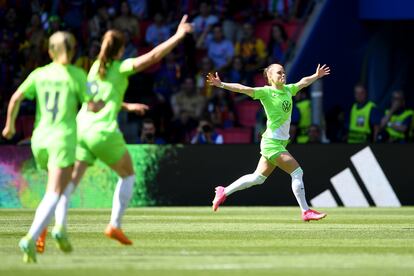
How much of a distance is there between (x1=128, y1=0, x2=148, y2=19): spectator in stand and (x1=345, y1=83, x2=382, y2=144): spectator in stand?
19.0 ft

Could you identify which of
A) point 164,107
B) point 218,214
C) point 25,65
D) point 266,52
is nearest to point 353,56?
point 266,52

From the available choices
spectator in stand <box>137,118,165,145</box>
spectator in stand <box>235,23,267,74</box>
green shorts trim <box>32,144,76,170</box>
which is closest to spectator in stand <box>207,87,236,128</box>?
spectator in stand <box>235,23,267,74</box>

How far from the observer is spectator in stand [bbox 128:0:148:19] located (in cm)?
2831

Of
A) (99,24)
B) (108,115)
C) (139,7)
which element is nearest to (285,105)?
(108,115)

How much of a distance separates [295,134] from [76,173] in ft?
41.7

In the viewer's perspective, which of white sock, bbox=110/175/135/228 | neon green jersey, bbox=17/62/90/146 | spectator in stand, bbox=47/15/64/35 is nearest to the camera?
neon green jersey, bbox=17/62/90/146

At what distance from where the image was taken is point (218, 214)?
20141 mm

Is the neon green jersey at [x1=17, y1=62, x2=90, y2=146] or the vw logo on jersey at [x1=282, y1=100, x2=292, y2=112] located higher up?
the neon green jersey at [x1=17, y1=62, x2=90, y2=146]

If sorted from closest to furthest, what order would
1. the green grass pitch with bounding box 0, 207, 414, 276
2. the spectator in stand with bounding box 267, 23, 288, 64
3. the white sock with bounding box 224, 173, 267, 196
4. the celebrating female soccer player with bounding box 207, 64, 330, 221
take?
the green grass pitch with bounding box 0, 207, 414, 276 < the celebrating female soccer player with bounding box 207, 64, 330, 221 < the white sock with bounding box 224, 173, 267, 196 < the spectator in stand with bounding box 267, 23, 288, 64

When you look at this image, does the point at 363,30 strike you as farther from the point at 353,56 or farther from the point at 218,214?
the point at 218,214

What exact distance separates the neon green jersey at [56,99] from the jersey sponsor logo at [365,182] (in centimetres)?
1202

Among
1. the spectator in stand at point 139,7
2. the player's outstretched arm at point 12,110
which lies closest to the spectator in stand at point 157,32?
the spectator in stand at point 139,7

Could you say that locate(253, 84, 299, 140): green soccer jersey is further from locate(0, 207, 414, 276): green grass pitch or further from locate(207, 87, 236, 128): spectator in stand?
locate(207, 87, 236, 128): spectator in stand

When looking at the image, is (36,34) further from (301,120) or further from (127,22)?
(301,120)
